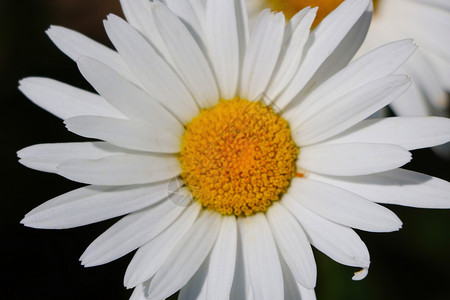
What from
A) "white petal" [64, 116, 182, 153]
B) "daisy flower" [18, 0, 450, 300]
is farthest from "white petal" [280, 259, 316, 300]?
"white petal" [64, 116, 182, 153]

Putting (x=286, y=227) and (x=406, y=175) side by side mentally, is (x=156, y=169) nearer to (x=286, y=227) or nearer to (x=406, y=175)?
(x=286, y=227)

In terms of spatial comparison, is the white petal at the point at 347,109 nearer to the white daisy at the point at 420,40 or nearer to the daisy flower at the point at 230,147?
the daisy flower at the point at 230,147

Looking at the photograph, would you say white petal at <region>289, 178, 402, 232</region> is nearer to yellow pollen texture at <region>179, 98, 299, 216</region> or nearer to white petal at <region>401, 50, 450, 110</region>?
yellow pollen texture at <region>179, 98, 299, 216</region>

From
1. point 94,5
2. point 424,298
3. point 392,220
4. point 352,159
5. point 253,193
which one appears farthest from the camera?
point 94,5

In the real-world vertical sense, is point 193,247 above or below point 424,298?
above

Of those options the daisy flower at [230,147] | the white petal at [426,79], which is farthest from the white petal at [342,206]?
the white petal at [426,79]

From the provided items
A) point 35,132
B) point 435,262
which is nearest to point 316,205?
point 435,262
